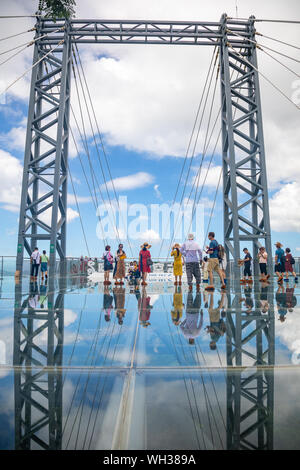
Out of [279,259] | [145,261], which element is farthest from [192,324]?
[279,259]

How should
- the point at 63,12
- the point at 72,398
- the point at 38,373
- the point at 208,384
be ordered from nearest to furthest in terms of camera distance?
the point at 72,398 < the point at 208,384 < the point at 38,373 < the point at 63,12

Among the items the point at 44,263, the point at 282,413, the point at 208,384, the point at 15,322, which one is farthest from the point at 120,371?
the point at 44,263

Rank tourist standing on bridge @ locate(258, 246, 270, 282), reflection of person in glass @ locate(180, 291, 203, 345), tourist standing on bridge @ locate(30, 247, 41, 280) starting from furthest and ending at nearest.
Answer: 1. tourist standing on bridge @ locate(30, 247, 41, 280)
2. tourist standing on bridge @ locate(258, 246, 270, 282)
3. reflection of person in glass @ locate(180, 291, 203, 345)

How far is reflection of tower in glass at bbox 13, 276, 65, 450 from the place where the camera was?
1.44 meters

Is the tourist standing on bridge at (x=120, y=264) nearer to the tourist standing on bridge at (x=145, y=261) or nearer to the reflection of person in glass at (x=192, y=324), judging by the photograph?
the tourist standing on bridge at (x=145, y=261)

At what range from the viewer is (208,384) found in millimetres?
2008

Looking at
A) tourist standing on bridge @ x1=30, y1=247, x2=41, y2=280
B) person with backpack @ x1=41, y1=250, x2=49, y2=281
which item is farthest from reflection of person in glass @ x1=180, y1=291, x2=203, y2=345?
person with backpack @ x1=41, y1=250, x2=49, y2=281

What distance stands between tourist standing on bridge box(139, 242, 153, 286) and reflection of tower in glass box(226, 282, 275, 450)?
7730 mm

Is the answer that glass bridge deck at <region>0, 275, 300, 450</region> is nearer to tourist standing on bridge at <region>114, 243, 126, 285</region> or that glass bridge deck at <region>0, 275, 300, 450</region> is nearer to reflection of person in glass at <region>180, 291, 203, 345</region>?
reflection of person in glass at <region>180, 291, 203, 345</region>

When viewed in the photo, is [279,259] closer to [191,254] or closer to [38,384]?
[191,254]

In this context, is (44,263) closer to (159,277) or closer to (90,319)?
(159,277)

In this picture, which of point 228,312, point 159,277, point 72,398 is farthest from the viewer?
point 159,277

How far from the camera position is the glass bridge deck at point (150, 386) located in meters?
1.43

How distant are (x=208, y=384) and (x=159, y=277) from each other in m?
14.3
